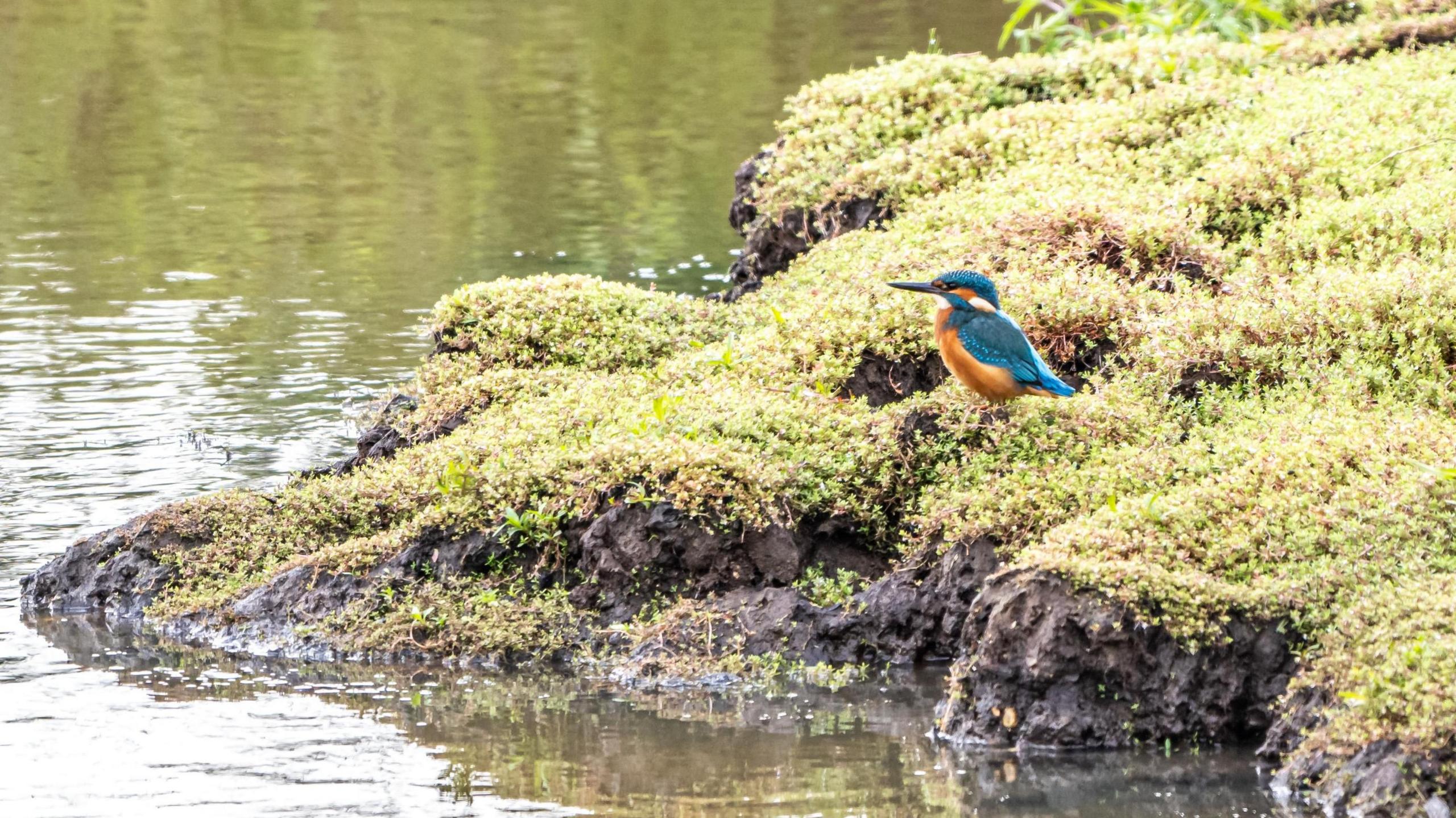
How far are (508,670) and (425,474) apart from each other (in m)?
1.16

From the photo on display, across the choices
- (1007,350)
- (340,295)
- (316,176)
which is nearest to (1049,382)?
(1007,350)

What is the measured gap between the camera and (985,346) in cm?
654

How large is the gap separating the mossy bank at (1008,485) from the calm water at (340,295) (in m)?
0.30

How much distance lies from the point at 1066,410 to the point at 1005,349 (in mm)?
541

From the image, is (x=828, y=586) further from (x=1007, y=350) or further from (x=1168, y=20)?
(x=1168, y=20)

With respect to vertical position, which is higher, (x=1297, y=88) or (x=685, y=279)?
(x=1297, y=88)

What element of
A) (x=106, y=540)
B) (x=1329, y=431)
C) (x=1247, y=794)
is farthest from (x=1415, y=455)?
(x=106, y=540)

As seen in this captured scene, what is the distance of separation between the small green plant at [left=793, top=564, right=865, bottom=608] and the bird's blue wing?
1.02 m

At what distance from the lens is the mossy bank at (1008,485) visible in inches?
222

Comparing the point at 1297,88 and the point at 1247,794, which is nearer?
the point at 1247,794

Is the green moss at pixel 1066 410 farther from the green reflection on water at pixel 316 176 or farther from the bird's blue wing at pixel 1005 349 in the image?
the green reflection on water at pixel 316 176

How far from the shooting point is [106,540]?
7.79 meters

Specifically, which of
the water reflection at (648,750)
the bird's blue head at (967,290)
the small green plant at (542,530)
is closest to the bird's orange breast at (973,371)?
the bird's blue head at (967,290)

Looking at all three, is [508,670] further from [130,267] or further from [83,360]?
[130,267]
